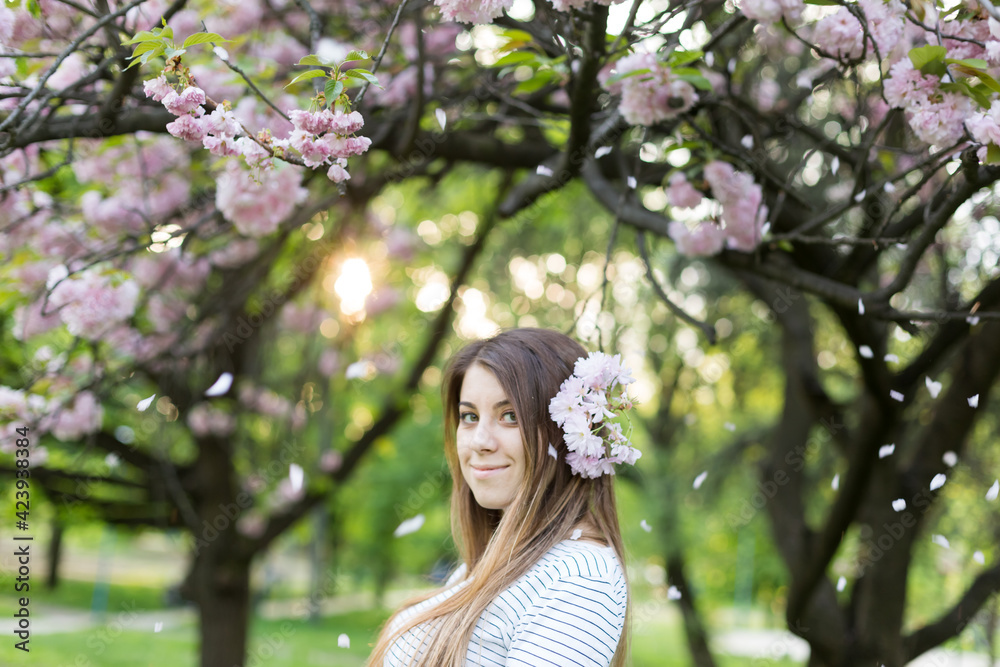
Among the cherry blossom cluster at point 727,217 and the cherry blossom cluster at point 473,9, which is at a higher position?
the cherry blossom cluster at point 473,9

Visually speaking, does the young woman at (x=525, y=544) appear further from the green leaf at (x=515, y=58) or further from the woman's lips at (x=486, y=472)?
the green leaf at (x=515, y=58)

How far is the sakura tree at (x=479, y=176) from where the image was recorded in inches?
70.7

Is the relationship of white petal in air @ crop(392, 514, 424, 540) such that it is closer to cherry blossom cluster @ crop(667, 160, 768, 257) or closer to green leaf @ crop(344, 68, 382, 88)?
cherry blossom cluster @ crop(667, 160, 768, 257)

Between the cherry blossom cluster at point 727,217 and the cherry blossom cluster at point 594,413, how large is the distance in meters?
0.96

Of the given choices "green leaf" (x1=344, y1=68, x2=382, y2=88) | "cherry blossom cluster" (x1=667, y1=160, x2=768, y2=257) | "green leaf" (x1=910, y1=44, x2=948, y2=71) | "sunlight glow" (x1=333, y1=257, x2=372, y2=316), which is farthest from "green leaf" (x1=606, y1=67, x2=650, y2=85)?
"sunlight glow" (x1=333, y1=257, x2=372, y2=316)

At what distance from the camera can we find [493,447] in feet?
5.39

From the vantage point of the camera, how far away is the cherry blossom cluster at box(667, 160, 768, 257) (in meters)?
2.35

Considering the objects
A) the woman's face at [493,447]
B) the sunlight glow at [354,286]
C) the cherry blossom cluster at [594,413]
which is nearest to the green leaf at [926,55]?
the cherry blossom cluster at [594,413]

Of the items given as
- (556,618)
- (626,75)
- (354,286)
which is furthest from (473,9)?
(354,286)

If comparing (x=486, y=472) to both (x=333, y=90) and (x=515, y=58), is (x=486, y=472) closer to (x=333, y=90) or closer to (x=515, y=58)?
(x=333, y=90)

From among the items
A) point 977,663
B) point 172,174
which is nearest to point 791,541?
point 172,174

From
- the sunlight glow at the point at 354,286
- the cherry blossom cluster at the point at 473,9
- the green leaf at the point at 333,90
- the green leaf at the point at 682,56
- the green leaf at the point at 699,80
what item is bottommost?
the sunlight glow at the point at 354,286

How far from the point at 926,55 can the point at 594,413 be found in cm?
102

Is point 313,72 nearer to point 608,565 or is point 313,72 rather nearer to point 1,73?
point 608,565
